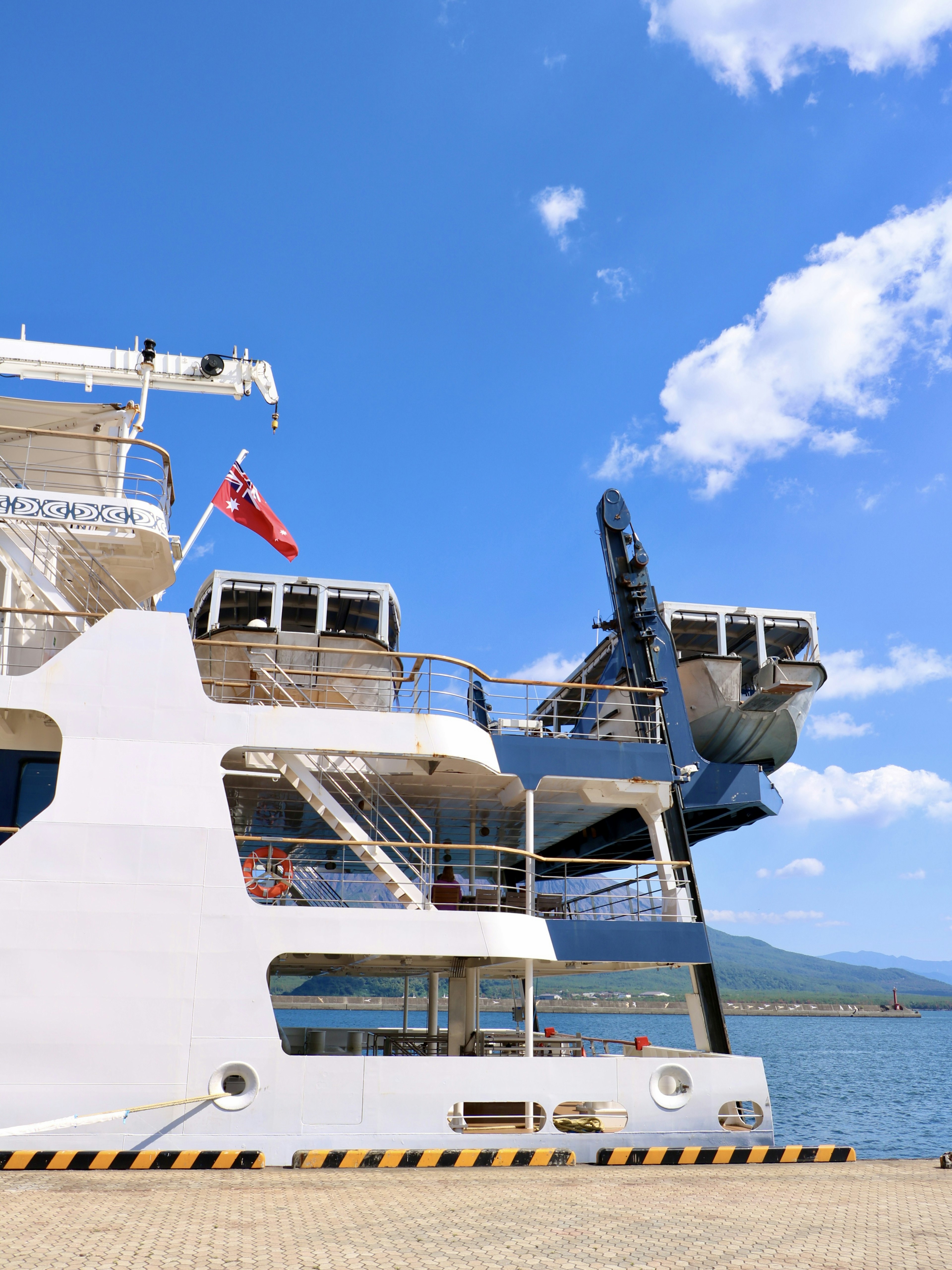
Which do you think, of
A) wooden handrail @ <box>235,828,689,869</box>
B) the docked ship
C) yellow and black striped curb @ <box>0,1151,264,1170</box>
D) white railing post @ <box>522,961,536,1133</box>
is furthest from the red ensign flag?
yellow and black striped curb @ <box>0,1151,264,1170</box>

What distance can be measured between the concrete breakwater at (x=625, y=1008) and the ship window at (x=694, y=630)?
227 ft

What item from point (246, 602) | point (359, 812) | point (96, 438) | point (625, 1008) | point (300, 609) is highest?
point (246, 602)

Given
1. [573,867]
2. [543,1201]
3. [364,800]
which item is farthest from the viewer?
[573,867]

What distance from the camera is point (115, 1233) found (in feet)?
23.8

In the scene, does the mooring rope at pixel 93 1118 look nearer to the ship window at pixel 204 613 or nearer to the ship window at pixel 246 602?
the ship window at pixel 204 613

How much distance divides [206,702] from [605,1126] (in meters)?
7.12

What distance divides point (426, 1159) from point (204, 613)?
18463 millimetres

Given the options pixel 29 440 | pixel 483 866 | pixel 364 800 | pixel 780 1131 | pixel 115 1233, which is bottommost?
pixel 780 1131

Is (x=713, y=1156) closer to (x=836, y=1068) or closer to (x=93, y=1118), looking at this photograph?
(x=93, y=1118)

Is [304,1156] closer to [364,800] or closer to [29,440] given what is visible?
[364,800]

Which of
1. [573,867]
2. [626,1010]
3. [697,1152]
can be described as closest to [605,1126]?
[697,1152]

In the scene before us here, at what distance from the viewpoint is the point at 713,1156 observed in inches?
454

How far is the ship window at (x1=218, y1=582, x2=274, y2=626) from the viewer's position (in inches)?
1011

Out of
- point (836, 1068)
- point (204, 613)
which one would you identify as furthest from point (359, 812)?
point (836, 1068)
